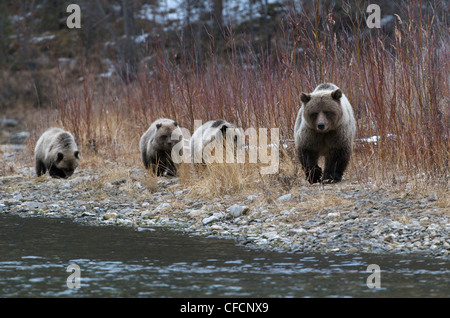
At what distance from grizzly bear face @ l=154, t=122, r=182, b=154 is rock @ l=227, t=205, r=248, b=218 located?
3.12 m

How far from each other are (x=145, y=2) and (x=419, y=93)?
89.6 feet

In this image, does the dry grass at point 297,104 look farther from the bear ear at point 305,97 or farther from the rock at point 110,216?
the rock at point 110,216

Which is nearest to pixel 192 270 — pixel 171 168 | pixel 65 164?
pixel 171 168

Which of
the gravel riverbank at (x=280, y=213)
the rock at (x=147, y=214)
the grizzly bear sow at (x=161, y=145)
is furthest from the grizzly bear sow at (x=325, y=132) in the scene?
the grizzly bear sow at (x=161, y=145)

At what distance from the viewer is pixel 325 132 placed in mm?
8453

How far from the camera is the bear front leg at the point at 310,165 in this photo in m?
8.57

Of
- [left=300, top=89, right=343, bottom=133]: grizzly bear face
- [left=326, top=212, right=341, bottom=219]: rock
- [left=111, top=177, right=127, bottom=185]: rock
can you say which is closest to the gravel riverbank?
[left=326, top=212, right=341, bottom=219]: rock

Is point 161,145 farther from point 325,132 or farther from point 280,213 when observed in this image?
point 280,213

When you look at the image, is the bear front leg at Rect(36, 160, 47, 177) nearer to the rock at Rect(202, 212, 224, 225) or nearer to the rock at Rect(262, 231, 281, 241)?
the rock at Rect(202, 212, 224, 225)

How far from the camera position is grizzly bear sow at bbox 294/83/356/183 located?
814cm

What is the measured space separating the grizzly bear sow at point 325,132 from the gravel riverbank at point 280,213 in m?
0.29

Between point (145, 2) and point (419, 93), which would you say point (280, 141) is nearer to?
point (419, 93)

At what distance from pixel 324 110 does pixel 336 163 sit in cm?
84
